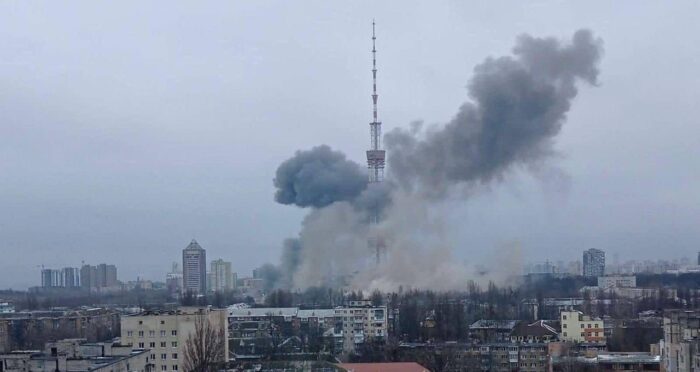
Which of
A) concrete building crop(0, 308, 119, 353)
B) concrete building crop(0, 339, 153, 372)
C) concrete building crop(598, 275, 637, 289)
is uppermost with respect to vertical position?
concrete building crop(0, 339, 153, 372)

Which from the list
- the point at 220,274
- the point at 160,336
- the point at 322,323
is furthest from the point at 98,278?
the point at 160,336

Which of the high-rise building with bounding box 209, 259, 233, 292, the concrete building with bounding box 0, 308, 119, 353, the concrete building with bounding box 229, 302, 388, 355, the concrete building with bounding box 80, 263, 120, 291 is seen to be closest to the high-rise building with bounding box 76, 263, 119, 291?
the concrete building with bounding box 80, 263, 120, 291

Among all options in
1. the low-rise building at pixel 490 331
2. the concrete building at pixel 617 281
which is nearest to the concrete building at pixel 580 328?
the low-rise building at pixel 490 331

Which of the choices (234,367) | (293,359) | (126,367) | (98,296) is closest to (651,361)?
(293,359)

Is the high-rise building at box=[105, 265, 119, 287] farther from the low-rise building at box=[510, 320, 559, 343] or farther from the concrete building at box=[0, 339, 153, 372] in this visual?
the concrete building at box=[0, 339, 153, 372]

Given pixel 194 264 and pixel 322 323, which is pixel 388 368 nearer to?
pixel 322 323

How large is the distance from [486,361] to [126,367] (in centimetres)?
1587

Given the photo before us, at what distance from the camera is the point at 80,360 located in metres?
17.9

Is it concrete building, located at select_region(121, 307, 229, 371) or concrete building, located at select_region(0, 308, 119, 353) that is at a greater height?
concrete building, located at select_region(121, 307, 229, 371)

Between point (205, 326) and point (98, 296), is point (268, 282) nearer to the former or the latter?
point (98, 296)

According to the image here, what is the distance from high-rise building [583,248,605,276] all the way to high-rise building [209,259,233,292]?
1351 inches

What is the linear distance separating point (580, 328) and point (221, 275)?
67.5m

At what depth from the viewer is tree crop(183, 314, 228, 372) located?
20391mm

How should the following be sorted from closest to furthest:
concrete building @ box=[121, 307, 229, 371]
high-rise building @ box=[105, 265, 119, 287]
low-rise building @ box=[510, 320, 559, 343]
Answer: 1. concrete building @ box=[121, 307, 229, 371]
2. low-rise building @ box=[510, 320, 559, 343]
3. high-rise building @ box=[105, 265, 119, 287]
